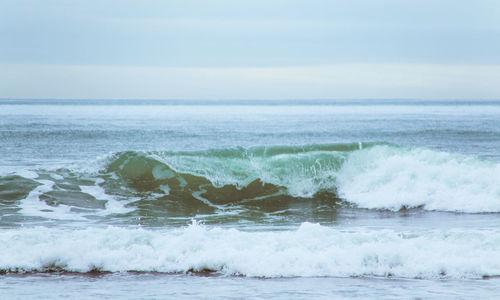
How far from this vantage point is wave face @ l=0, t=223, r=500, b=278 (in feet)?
23.2

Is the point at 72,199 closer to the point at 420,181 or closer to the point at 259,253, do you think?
the point at 259,253

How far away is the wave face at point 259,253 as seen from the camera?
7082 mm

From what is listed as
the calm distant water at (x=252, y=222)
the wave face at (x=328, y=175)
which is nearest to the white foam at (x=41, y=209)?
the calm distant water at (x=252, y=222)

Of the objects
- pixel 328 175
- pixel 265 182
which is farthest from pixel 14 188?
pixel 328 175

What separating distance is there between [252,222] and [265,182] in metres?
3.70

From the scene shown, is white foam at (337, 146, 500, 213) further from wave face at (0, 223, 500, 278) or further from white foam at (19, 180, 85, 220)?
white foam at (19, 180, 85, 220)

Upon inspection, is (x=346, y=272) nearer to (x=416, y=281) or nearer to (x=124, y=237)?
(x=416, y=281)

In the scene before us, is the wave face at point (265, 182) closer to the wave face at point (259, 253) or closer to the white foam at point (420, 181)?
the white foam at point (420, 181)

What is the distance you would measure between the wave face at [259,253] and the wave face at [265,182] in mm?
3352

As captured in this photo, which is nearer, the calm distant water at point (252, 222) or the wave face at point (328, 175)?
the calm distant water at point (252, 222)

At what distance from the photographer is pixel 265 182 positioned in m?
14.4

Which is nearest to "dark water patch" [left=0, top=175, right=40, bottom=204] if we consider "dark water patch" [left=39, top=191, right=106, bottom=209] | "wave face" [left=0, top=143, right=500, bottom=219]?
"wave face" [left=0, top=143, right=500, bottom=219]

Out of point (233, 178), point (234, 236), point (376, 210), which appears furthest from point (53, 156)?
point (234, 236)

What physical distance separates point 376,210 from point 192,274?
6.11 meters
